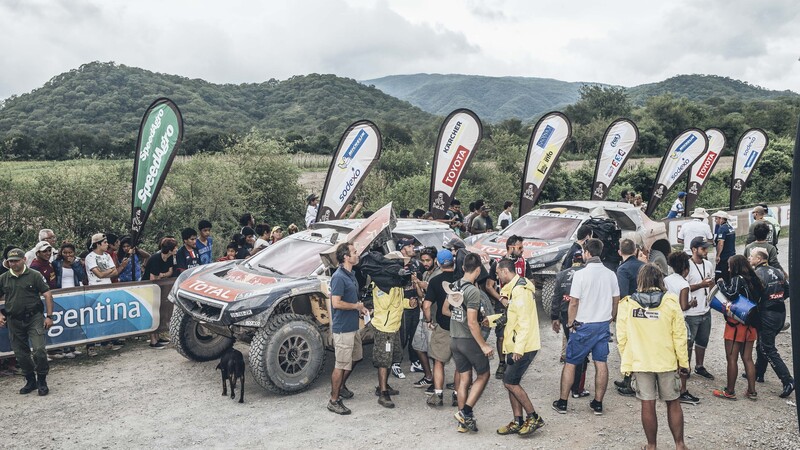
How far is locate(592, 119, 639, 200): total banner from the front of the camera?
61.5 feet

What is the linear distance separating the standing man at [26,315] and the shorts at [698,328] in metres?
7.71

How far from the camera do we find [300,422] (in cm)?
668

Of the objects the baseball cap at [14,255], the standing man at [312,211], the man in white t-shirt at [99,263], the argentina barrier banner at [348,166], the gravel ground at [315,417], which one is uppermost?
the argentina barrier banner at [348,166]

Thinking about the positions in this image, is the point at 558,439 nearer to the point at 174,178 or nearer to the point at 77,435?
the point at 77,435

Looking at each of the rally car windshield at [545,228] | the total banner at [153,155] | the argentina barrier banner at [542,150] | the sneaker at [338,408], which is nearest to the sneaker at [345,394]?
the sneaker at [338,408]

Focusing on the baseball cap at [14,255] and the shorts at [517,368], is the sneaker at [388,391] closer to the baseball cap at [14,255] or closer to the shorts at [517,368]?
the shorts at [517,368]

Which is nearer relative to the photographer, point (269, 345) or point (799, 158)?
point (799, 158)

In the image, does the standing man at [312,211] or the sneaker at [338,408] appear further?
the standing man at [312,211]

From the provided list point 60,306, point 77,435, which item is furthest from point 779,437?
point 60,306

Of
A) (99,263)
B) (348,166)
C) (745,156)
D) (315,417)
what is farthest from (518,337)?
(745,156)

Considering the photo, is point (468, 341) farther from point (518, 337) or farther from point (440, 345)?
point (440, 345)

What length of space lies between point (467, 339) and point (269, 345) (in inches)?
93.7

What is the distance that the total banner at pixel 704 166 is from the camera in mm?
21802

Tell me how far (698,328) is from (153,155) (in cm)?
869
